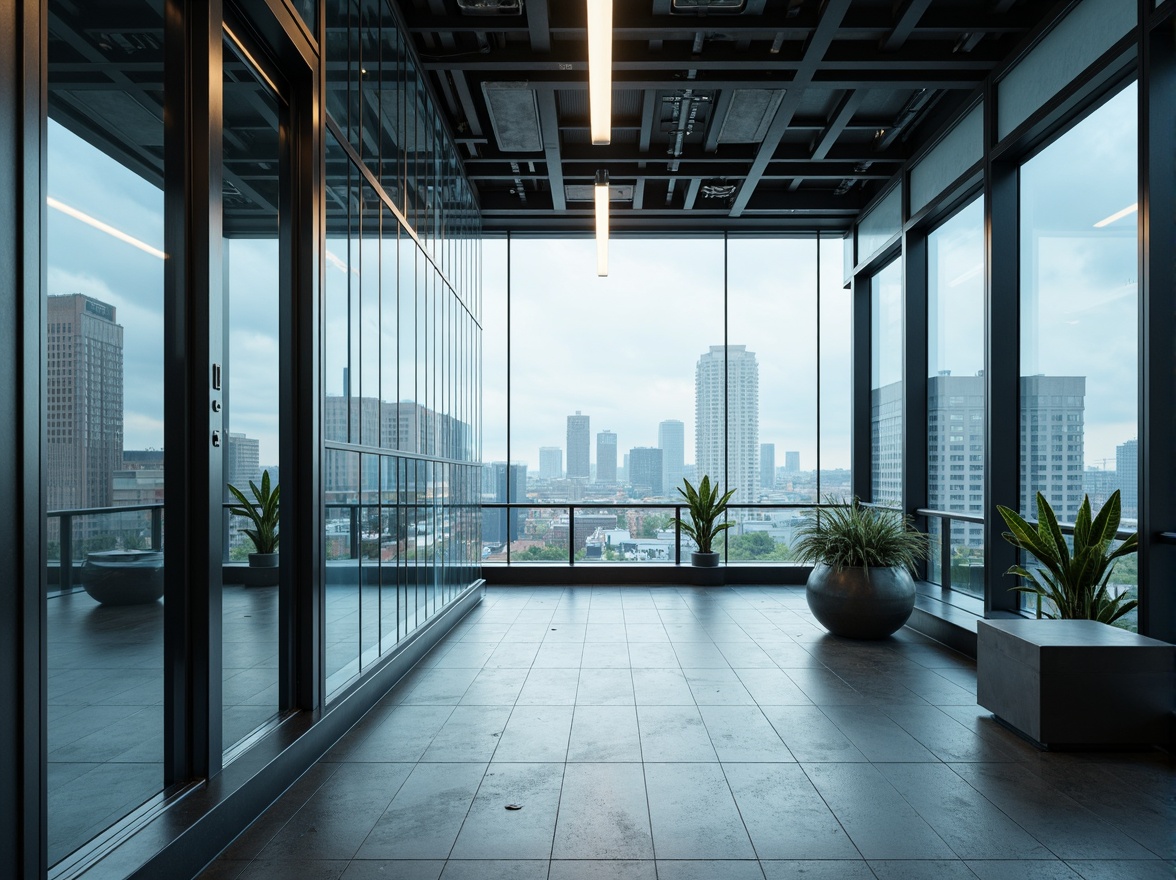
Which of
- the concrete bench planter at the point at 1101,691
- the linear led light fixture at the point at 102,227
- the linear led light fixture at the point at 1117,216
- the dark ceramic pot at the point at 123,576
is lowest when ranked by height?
the concrete bench planter at the point at 1101,691

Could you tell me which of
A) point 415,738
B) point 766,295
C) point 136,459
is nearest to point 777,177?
point 766,295

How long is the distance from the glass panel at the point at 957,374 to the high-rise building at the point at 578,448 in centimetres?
346

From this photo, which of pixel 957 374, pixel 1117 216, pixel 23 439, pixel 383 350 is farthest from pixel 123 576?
pixel 957 374

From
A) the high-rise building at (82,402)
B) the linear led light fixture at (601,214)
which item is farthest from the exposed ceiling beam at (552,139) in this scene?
the high-rise building at (82,402)

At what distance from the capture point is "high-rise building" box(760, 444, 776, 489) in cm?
837

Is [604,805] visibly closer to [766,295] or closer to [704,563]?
[704,563]

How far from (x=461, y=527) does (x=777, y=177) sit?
14.2ft

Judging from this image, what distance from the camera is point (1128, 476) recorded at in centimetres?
392

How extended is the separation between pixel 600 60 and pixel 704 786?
9.87 feet

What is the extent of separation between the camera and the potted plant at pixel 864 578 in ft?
16.8

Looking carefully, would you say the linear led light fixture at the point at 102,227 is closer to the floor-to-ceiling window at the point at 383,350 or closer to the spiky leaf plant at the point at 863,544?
the floor-to-ceiling window at the point at 383,350

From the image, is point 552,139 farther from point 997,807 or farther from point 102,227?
point 997,807

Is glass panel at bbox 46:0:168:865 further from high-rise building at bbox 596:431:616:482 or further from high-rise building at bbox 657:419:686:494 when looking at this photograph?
high-rise building at bbox 657:419:686:494

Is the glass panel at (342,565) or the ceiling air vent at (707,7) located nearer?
the glass panel at (342,565)
